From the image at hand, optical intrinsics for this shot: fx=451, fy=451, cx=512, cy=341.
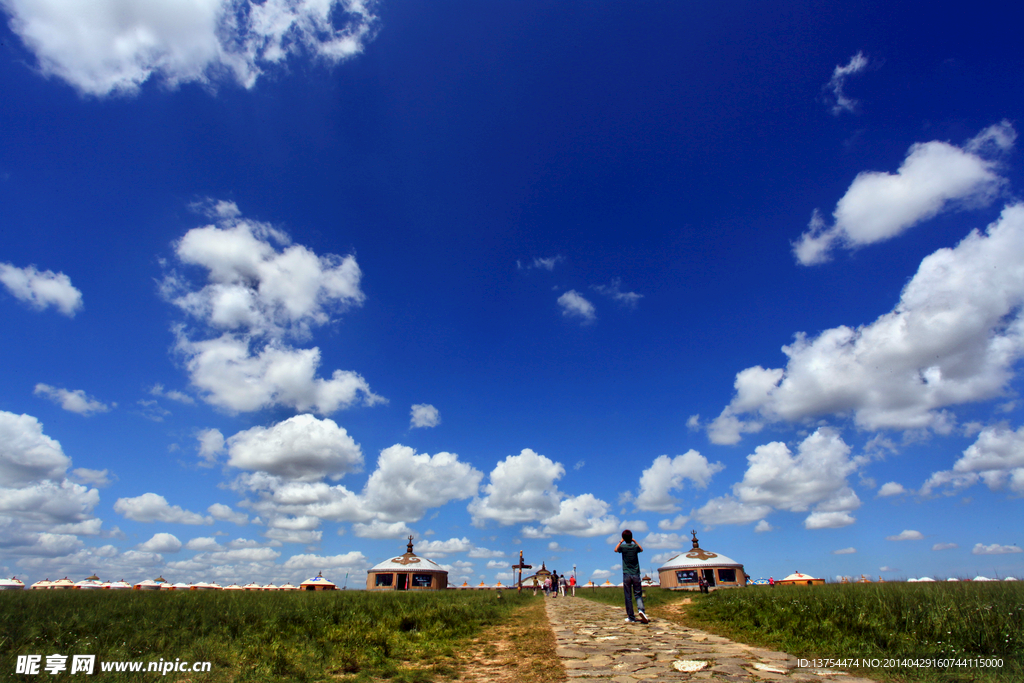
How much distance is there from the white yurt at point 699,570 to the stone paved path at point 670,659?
47133 mm

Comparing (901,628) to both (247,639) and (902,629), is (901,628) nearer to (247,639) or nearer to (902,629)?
(902,629)

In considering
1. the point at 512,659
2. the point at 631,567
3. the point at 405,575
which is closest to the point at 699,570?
the point at 405,575

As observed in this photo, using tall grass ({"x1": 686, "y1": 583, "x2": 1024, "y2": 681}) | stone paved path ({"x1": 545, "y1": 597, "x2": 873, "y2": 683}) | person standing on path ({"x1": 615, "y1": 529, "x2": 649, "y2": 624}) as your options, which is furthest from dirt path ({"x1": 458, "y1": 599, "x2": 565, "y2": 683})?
tall grass ({"x1": 686, "y1": 583, "x2": 1024, "y2": 681})

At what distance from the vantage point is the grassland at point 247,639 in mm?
5793

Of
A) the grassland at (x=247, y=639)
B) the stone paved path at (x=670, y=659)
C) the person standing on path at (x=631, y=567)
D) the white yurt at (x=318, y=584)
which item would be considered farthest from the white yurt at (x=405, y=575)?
the stone paved path at (x=670, y=659)

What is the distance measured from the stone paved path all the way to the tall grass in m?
0.82

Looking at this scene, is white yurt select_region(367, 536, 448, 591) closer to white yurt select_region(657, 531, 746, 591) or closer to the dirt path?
white yurt select_region(657, 531, 746, 591)

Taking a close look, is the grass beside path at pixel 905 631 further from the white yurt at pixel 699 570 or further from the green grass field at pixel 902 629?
the white yurt at pixel 699 570

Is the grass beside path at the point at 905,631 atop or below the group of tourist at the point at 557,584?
atop

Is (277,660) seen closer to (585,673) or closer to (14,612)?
(585,673)

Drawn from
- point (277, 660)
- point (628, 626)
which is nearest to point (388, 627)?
point (277, 660)

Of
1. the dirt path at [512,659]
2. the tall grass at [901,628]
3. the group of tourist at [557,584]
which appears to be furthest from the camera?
the group of tourist at [557,584]

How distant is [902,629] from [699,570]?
168ft

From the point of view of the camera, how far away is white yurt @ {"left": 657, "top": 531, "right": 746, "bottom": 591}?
49.8 metres
